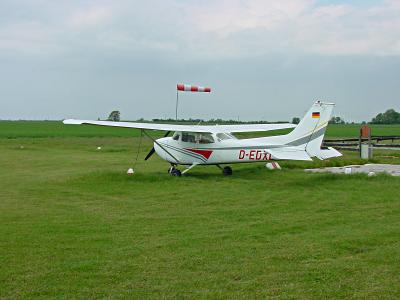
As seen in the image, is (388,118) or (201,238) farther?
(388,118)

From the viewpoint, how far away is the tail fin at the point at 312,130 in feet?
47.7

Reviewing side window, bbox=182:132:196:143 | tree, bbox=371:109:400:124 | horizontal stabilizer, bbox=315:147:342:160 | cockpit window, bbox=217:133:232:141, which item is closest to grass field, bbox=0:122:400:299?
horizontal stabilizer, bbox=315:147:342:160

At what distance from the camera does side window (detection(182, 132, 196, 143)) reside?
16.0 meters

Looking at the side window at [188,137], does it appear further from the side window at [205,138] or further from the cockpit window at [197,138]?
the side window at [205,138]

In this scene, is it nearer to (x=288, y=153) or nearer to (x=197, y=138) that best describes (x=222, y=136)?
(x=197, y=138)

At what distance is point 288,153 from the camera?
14.4 m

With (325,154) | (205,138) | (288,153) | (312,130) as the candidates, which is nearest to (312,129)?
(312,130)

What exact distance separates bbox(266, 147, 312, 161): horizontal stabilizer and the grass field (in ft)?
3.19

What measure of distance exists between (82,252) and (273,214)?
3.71 metres

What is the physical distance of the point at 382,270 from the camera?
5.73 metres

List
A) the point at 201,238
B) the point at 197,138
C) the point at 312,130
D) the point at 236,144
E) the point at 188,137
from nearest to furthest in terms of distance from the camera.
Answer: the point at 201,238 < the point at 312,130 < the point at 236,144 < the point at 197,138 < the point at 188,137

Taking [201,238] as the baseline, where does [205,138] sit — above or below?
above

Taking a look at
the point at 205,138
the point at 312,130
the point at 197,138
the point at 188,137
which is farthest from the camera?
the point at 188,137

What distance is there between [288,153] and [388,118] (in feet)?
437
